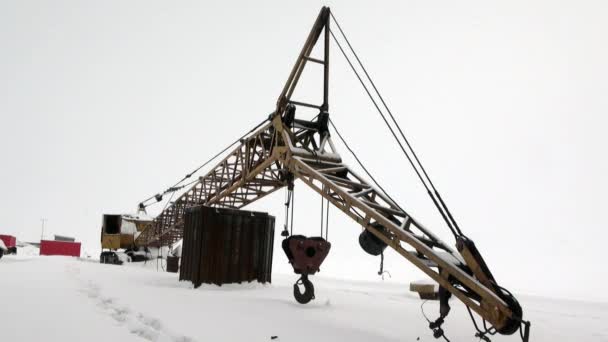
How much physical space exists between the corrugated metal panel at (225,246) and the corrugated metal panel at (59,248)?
3698 cm

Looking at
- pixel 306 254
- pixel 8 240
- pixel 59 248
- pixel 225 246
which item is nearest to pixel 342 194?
pixel 306 254

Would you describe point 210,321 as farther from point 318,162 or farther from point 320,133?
point 320,133

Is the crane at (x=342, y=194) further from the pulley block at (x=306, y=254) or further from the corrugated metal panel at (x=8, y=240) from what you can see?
the corrugated metal panel at (x=8, y=240)

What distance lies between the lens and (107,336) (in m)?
6.18

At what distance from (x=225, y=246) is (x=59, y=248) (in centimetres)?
3924

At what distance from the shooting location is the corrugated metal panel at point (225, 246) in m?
13.7

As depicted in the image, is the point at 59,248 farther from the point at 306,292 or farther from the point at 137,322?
the point at 137,322

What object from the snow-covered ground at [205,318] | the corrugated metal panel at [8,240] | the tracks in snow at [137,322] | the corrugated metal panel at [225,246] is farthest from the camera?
the corrugated metal panel at [8,240]

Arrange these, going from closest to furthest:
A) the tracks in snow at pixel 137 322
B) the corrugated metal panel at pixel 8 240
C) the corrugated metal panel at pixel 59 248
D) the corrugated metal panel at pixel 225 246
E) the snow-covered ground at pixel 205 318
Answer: the tracks in snow at pixel 137 322 < the snow-covered ground at pixel 205 318 < the corrugated metal panel at pixel 225 246 < the corrugated metal panel at pixel 8 240 < the corrugated metal panel at pixel 59 248

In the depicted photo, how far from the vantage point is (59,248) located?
4481 centimetres

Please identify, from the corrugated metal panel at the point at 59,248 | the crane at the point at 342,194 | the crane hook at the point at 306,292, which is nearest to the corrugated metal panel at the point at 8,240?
the corrugated metal panel at the point at 59,248

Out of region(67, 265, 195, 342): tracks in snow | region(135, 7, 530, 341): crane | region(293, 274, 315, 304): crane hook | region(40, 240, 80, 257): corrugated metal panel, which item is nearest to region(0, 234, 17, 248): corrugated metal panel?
region(40, 240, 80, 257): corrugated metal panel

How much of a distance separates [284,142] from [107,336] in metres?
6.62

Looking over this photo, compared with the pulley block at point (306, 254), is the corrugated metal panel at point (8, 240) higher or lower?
lower
